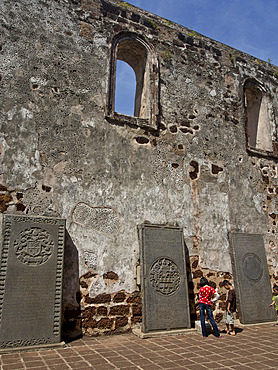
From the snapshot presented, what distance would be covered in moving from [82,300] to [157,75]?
4538 mm

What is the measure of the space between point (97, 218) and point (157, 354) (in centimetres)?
222

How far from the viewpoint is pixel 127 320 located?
496cm

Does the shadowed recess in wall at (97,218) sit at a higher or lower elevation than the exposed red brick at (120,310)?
higher

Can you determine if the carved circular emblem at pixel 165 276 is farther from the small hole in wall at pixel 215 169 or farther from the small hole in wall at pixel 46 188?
the small hole in wall at pixel 215 169

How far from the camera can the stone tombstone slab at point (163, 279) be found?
4.77 meters

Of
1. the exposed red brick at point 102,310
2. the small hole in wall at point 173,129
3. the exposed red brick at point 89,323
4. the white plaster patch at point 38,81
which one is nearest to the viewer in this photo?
the exposed red brick at point 89,323

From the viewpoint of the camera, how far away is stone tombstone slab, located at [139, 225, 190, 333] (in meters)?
4.77

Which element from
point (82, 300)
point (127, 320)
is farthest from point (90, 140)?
point (127, 320)

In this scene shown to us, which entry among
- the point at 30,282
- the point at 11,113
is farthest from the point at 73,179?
the point at 30,282

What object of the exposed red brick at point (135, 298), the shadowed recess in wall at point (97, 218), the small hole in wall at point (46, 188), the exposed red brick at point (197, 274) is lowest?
the exposed red brick at point (135, 298)

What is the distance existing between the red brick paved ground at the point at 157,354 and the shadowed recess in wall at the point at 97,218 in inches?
63.6

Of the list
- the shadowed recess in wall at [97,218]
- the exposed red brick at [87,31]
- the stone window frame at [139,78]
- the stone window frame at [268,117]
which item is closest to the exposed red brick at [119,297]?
the shadowed recess in wall at [97,218]

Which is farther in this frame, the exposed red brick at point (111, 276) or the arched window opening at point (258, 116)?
the arched window opening at point (258, 116)

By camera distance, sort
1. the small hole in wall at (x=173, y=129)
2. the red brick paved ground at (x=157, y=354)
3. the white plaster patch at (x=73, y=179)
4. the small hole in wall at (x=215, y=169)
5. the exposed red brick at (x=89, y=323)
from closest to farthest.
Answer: the red brick paved ground at (x=157, y=354), the exposed red brick at (x=89, y=323), the white plaster patch at (x=73, y=179), the small hole in wall at (x=173, y=129), the small hole in wall at (x=215, y=169)
